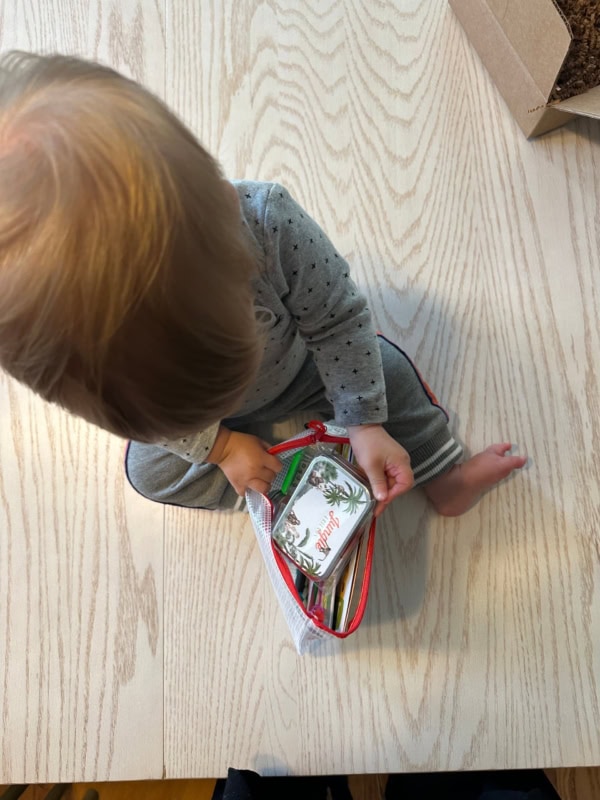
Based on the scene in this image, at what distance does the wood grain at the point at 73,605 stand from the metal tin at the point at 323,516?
0.18 metres

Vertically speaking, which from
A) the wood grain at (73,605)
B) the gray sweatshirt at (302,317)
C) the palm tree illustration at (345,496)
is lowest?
the wood grain at (73,605)

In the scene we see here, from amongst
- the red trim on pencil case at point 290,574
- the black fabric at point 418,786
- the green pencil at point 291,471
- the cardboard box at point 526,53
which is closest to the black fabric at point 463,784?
the black fabric at point 418,786

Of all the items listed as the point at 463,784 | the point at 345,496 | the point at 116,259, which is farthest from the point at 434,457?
the point at 116,259

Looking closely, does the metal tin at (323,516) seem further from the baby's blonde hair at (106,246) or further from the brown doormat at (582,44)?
the brown doormat at (582,44)

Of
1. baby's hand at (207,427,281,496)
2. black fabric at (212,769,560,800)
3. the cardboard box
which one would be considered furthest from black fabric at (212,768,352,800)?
the cardboard box

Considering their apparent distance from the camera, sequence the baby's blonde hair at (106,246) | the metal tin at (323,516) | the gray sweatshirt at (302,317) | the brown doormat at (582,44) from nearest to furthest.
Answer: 1. the baby's blonde hair at (106,246)
2. the gray sweatshirt at (302,317)
3. the metal tin at (323,516)
4. the brown doormat at (582,44)

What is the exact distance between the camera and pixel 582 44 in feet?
2.48

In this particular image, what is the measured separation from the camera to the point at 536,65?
0.74 meters

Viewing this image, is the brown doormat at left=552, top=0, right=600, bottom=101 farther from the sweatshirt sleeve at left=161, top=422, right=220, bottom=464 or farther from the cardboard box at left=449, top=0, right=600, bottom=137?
the sweatshirt sleeve at left=161, top=422, right=220, bottom=464

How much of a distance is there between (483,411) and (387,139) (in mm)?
358

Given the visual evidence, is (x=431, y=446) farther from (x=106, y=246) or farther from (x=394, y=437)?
(x=106, y=246)

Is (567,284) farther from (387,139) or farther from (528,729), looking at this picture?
(528,729)

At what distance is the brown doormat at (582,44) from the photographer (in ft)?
2.48

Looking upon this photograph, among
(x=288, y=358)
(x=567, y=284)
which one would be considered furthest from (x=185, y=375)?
(x=567, y=284)
